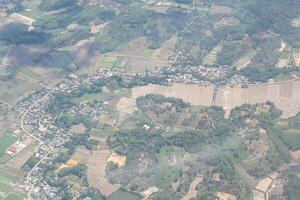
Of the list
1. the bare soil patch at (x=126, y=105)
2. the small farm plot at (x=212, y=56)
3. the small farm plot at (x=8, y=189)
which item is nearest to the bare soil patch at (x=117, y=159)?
the bare soil patch at (x=126, y=105)

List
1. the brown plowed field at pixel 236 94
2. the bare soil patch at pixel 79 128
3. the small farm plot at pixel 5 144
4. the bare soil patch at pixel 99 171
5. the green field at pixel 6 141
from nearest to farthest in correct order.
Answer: the bare soil patch at pixel 99 171, the small farm plot at pixel 5 144, the green field at pixel 6 141, the bare soil patch at pixel 79 128, the brown plowed field at pixel 236 94

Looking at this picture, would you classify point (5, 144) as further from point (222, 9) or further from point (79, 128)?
point (222, 9)

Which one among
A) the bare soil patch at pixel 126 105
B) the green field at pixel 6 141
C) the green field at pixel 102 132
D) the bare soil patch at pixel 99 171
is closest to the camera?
the bare soil patch at pixel 99 171

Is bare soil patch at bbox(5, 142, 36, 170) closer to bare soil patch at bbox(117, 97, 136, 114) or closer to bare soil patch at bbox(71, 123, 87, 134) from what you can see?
bare soil patch at bbox(71, 123, 87, 134)

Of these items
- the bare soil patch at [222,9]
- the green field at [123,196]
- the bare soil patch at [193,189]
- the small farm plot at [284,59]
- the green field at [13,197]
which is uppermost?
the bare soil patch at [222,9]

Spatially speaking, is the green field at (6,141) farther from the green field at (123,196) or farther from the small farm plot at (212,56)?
the small farm plot at (212,56)

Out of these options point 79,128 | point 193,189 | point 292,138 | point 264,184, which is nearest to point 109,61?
point 79,128

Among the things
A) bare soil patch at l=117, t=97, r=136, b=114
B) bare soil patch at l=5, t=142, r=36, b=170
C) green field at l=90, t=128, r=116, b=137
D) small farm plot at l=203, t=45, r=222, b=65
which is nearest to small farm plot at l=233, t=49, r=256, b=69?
small farm plot at l=203, t=45, r=222, b=65

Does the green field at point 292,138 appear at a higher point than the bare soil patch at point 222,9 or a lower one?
lower
